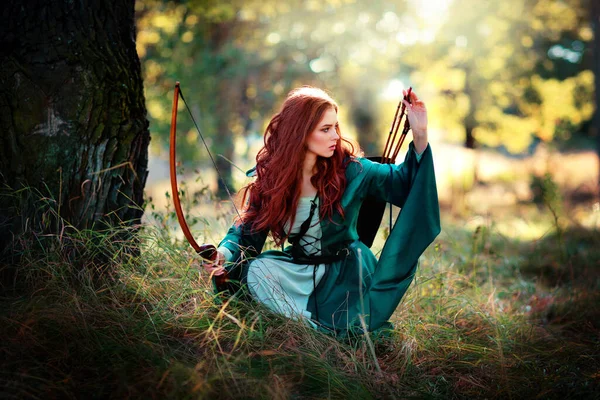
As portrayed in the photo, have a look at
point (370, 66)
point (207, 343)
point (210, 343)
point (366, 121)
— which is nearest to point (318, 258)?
point (210, 343)

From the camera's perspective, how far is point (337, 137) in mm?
3057

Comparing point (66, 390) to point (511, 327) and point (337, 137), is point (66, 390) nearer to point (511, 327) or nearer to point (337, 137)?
point (337, 137)

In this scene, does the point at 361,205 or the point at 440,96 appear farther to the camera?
the point at 440,96

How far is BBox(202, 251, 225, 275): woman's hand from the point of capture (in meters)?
2.86

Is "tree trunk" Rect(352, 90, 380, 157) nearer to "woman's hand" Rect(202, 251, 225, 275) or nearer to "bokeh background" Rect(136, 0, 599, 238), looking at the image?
"bokeh background" Rect(136, 0, 599, 238)

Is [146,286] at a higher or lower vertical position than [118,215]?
lower

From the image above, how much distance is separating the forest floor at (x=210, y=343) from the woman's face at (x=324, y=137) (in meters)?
0.88

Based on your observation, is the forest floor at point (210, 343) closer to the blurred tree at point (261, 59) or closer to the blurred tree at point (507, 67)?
the blurred tree at point (507, 67)

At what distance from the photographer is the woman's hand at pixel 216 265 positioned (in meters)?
2.86

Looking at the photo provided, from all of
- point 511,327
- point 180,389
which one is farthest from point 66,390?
point 511,327

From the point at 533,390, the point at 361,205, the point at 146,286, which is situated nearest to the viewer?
the point at 533,390

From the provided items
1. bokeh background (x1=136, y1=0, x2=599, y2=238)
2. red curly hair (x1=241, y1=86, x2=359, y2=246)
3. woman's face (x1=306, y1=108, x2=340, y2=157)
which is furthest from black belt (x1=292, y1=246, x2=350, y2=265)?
bokeh background (x1=136, y1=0, x2=599, y2=238)

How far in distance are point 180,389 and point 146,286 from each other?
0.83 m

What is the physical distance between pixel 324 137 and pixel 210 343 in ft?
3.94
